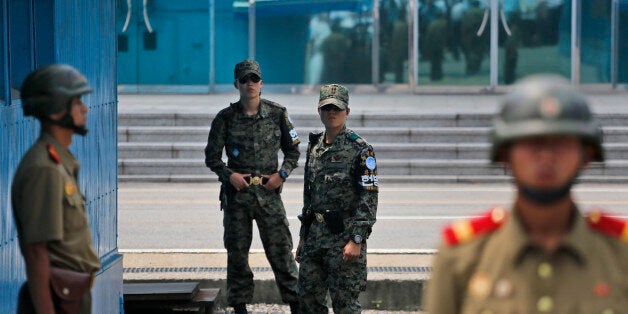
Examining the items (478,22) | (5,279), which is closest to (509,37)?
(478,22)

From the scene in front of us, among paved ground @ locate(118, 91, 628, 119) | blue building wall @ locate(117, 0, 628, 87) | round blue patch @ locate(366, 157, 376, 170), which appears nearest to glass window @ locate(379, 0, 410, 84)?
blue building wall @ locate(117, 0, 628, 87)

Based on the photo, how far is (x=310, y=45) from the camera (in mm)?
24016

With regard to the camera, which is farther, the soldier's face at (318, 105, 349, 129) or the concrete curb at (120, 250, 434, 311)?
the concrete curb at (120, 250, 434, 311)

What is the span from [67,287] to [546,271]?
87.9 inches

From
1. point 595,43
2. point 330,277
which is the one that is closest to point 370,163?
point 330,277

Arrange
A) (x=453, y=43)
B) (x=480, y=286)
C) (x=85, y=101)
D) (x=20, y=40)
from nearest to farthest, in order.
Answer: (x=480, y=286)
(x=20, y=40)
(x=85, y=101)
(x=453, y=43)

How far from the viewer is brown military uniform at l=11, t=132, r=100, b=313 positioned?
4547mm

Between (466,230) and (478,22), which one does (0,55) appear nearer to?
(466,230)

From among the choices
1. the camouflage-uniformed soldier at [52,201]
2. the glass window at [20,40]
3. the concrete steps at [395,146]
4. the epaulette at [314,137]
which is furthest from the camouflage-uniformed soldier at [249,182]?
the concrete steps at [395,146]

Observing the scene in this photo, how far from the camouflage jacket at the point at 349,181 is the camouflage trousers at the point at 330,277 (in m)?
0.15

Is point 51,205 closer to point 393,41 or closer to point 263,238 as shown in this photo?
point 263,238

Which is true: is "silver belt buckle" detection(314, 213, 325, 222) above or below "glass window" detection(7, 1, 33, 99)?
below

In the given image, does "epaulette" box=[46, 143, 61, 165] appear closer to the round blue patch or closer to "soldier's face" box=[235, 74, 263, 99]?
the round blue patch

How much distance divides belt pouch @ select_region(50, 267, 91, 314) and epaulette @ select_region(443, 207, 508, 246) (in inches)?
76.3
